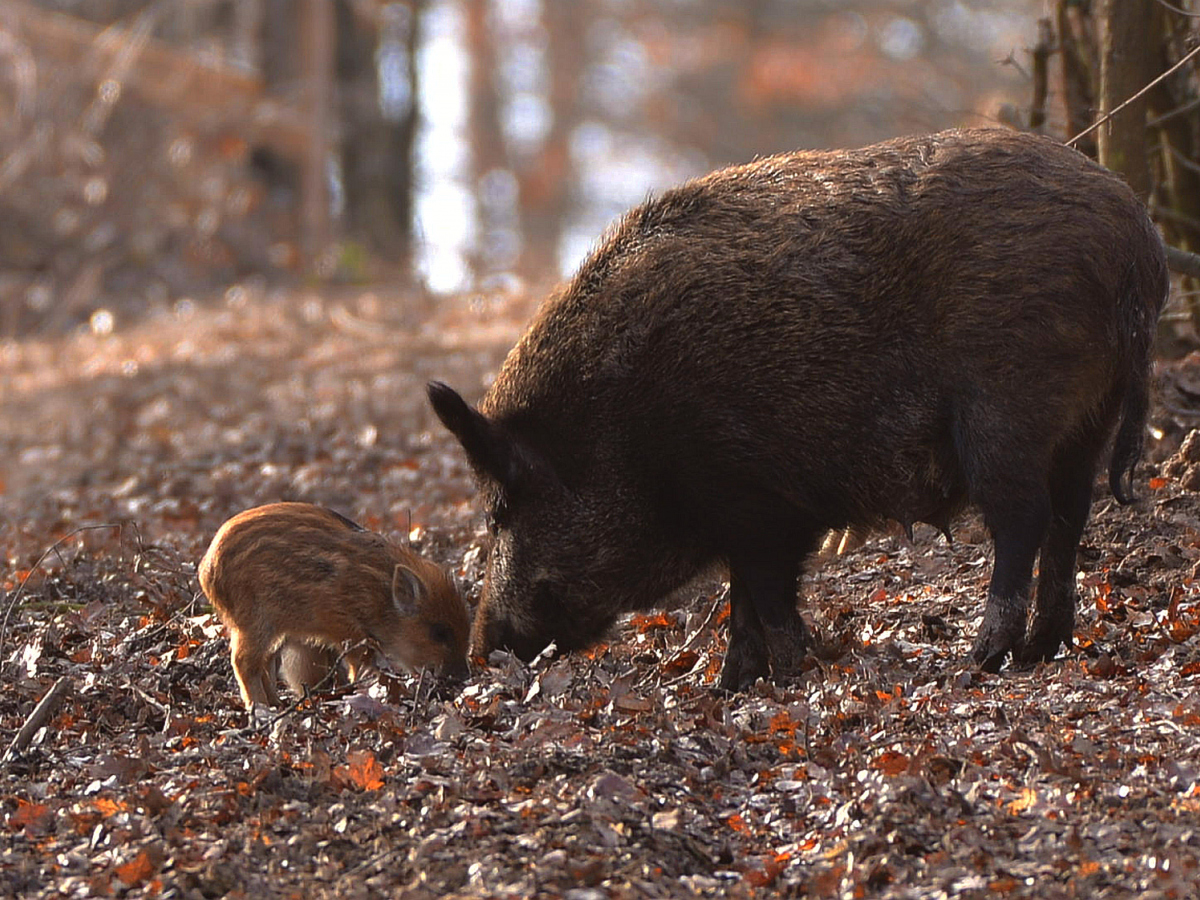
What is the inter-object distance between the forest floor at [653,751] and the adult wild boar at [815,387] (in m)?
0.42

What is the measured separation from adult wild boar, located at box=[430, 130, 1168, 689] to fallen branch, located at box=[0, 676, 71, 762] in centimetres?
183

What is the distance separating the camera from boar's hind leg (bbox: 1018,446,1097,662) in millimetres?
6426

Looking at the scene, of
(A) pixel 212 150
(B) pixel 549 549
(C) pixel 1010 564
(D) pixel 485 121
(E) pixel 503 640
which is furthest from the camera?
(D) pixel 485 121

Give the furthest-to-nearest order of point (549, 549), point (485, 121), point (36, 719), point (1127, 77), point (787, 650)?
point (485, 121), point (1127, 77), point (549, 549), point (787, 650), point (36, 719)

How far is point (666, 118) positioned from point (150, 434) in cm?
2762

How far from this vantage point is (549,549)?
6742 mm

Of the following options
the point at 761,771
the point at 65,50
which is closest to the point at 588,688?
the point at 761,771

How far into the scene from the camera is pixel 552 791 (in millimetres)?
4891

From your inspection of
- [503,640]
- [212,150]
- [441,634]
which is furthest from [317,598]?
[212,150]

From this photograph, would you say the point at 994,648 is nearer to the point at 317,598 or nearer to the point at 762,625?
the point at 762,625

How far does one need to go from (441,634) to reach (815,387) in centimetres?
190

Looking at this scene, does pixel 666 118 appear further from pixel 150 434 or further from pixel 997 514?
pixel 997 514

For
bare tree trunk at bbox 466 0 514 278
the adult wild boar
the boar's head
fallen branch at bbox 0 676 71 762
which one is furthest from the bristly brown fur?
bare tree trunk at bbox 466 0 514 278

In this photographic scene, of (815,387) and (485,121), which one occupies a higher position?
(815,387)
